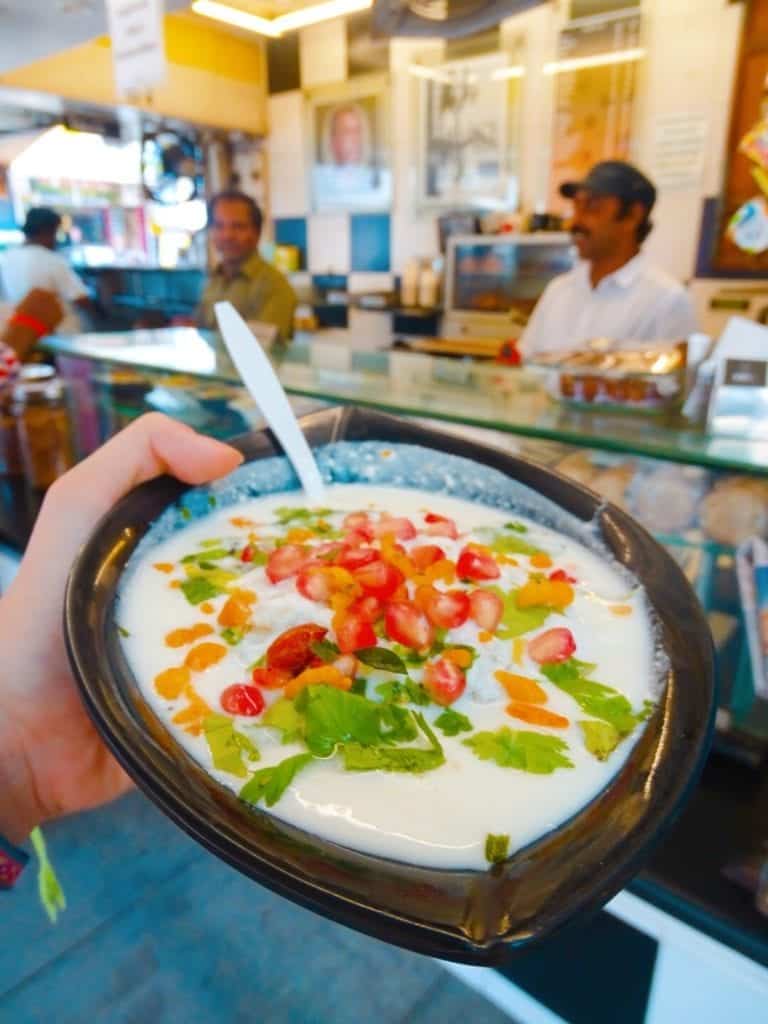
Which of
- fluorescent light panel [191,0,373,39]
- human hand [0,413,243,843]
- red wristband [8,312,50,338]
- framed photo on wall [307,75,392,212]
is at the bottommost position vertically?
human hand [0,413,243,843]

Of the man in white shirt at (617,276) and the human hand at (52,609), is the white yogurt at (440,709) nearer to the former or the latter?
the human hand at (52,609)

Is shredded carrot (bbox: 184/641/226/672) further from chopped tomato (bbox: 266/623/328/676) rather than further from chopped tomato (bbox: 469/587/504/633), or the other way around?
chopped tomato (bbox: 469/587/504/633)

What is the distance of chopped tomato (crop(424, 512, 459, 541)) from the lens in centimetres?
94

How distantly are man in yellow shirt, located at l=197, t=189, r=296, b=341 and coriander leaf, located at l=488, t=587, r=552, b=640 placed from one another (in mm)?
2863

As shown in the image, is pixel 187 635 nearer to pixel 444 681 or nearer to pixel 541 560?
pixel 444 681

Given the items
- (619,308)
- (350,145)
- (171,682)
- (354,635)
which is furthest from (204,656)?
(350,145)

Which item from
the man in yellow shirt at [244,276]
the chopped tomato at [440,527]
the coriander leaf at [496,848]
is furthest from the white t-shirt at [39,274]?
the coriander leaf at [496,848]

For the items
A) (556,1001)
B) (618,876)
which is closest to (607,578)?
(618,876)

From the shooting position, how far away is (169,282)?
7.50 m

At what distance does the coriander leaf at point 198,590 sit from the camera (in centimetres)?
79

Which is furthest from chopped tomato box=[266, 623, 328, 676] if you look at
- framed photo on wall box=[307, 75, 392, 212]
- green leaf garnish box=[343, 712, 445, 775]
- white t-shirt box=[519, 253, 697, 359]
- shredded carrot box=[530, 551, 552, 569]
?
framed photo on wall box=[307, 75, 392, 212]

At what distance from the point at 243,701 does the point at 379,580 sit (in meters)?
0.21

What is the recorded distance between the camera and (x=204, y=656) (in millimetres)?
676

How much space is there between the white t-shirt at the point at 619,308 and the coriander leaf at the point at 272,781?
2578 mm
